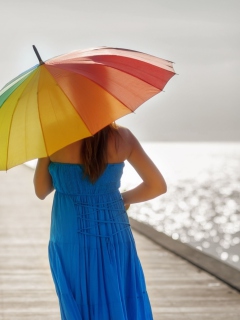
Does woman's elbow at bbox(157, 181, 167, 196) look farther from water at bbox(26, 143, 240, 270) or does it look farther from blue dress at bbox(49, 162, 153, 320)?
water at bbox(26, 143, 240, 270)

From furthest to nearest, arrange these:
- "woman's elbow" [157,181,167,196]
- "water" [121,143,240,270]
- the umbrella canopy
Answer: "water" [121,143,240,270] < "woman's elbow" [157,181,167,196] < the umbrella canopy

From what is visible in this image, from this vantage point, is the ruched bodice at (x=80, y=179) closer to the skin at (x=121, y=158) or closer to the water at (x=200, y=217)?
the skin at (x=121, y=158)

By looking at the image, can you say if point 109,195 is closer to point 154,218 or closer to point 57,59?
point 57,59

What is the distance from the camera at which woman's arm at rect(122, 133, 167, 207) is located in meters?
3.52

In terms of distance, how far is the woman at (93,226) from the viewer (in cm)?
351

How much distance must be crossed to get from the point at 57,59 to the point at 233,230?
2646 cm

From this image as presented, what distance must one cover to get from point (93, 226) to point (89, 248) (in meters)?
0.10

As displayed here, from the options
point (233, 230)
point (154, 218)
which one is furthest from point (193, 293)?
point (154, 218)

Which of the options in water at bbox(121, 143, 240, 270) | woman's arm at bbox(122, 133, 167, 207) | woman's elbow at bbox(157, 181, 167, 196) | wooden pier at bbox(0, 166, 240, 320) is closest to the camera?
woman's arm at bbox(122, 133, 167, 207)

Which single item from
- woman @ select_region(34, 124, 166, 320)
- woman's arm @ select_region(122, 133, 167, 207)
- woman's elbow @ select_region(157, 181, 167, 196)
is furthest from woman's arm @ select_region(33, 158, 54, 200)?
woman's elbow @ select_region(157, 181, 167, 196)

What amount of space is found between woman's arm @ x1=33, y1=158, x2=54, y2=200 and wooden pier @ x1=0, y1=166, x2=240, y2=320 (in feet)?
7.19

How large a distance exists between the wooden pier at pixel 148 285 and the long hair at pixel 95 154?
2.43m

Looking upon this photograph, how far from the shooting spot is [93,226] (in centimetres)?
358

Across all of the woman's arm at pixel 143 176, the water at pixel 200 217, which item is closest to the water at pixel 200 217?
the water at pixel 200 217
